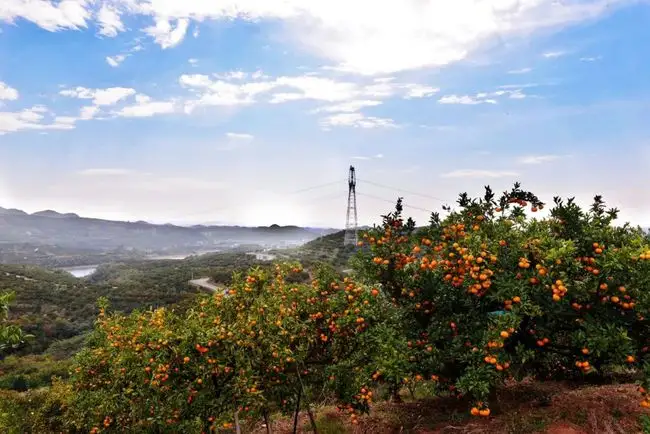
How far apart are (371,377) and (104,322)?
820cm

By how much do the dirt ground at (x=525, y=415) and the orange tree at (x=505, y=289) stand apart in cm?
157

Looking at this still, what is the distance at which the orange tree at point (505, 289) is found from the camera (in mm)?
8516

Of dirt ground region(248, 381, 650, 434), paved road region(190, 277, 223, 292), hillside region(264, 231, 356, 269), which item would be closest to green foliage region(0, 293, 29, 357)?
dirt ground region(248, 381, 650, 434)

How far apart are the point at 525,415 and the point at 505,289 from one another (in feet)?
17.3

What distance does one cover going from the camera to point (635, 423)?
410 inches

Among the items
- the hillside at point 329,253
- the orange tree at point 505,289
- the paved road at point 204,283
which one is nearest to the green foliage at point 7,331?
the orange tree at point 505,289

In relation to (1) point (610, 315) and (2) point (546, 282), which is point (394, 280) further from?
(1) point (610, 315)

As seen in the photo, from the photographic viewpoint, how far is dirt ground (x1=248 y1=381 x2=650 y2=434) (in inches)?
418

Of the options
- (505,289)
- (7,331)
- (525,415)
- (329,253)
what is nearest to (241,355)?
(7,331)

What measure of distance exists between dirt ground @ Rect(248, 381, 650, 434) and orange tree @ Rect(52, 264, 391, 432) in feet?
10.3

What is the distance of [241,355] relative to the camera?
29.3 feet

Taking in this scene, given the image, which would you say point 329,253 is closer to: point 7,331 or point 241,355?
point 241,355

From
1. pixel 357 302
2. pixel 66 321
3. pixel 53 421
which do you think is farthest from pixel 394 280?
pixel 66 321

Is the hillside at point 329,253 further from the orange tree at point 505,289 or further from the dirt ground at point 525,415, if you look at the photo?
the orange tree at point 505,289
